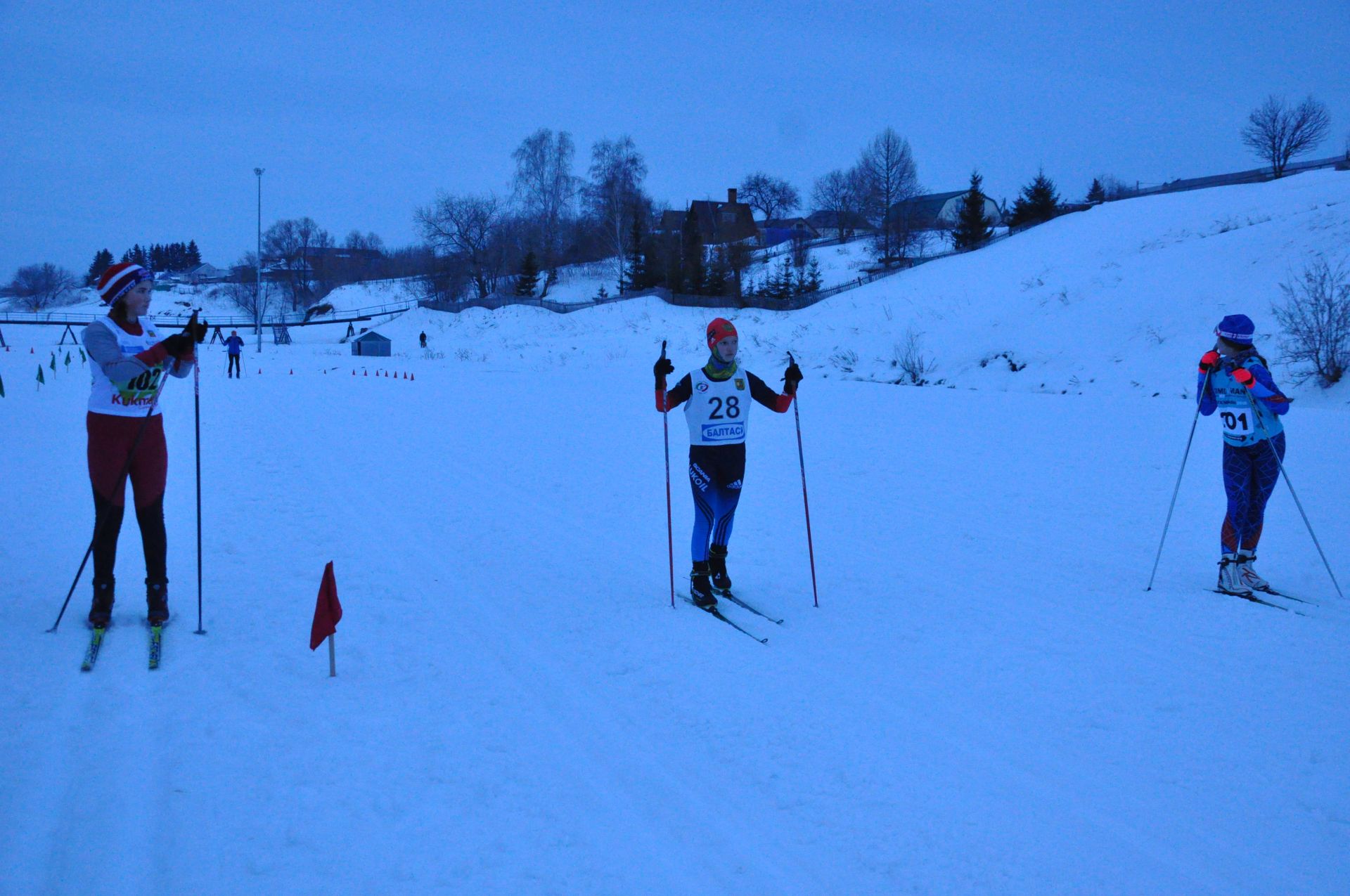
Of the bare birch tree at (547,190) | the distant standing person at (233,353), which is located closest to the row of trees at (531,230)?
the bare birch tree at (547,190)

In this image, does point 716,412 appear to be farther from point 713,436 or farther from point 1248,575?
point 1248,575

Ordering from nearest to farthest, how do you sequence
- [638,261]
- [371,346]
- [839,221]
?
[371,346], [638,261], [839,221]

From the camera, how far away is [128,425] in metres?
5.05

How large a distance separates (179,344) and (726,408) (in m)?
3.59

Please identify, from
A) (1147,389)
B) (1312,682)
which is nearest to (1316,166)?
(1147,389)

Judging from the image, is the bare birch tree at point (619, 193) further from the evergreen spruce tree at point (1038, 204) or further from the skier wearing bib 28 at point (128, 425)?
the skier wearing bib 28 at point (128, 425)

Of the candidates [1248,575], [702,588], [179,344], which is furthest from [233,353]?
[1248,575]

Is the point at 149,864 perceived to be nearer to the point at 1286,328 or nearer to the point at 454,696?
the point at 454,696

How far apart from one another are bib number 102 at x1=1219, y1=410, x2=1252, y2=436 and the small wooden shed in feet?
142

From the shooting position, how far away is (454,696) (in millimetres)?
4500

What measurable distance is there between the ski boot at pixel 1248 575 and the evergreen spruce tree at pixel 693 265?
139 feet

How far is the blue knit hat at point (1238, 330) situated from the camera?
6598 mm

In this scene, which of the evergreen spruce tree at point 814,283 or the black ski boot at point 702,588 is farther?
the evergreen spruce tree at point 814,283

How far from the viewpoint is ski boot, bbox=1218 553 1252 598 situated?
6.46 meters
